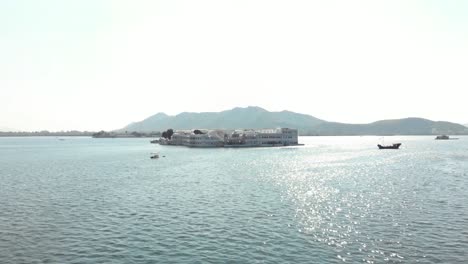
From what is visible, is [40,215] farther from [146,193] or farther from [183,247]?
[183,247]

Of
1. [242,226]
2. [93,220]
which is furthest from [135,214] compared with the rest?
[242,226]

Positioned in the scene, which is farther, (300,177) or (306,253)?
(300,177)

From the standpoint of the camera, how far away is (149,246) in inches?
1267

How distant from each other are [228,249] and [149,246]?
23.1 ft

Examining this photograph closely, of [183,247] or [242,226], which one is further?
[242,226]

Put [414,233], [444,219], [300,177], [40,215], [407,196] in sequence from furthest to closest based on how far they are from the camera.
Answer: [300,177], [407,196], [40,215], [444,219], [414,233]

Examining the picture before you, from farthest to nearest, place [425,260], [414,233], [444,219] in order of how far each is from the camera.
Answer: [444,219] < [414,233] < [425,260]

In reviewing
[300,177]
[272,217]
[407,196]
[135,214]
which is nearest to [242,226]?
[272,217]

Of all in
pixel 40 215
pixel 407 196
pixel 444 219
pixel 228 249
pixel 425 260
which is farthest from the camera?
pixel 407 196

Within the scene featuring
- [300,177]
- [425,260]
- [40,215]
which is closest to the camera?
[425,260]

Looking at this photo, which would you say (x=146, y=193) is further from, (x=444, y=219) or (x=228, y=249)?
(x=444, y=219)

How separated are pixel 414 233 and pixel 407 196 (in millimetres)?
23101

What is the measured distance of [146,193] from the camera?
60.2 metres

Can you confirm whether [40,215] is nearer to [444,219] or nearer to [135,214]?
[135,214]
